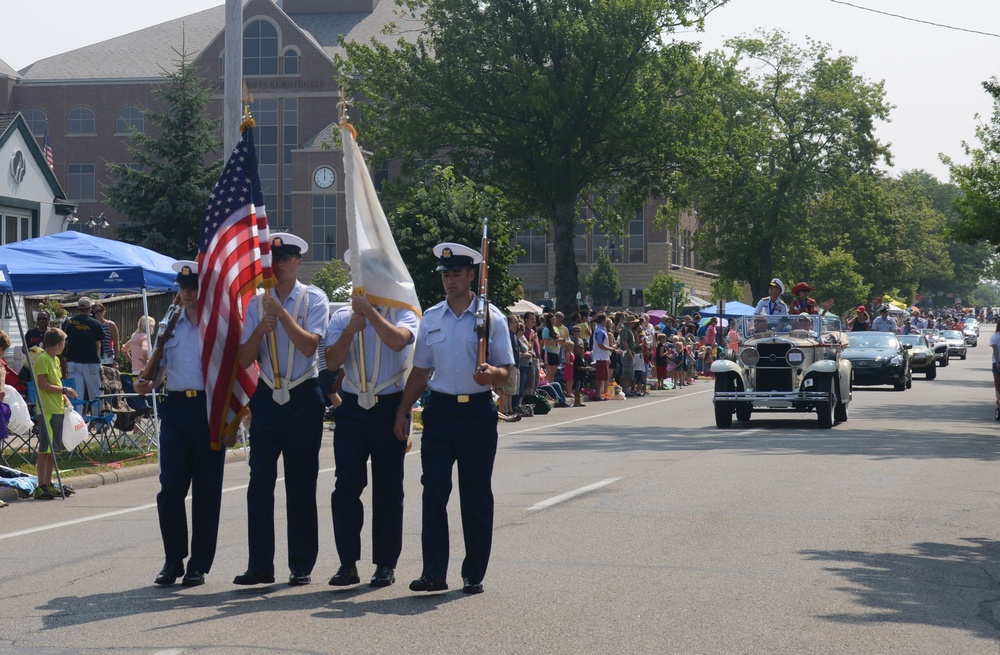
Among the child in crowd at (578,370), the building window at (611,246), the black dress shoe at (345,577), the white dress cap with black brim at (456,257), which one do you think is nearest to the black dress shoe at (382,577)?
the black dress shoe at (345,577)

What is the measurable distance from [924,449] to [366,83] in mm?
30520

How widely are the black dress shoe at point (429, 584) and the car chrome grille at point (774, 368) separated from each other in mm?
13735

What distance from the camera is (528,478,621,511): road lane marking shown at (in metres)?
11.5

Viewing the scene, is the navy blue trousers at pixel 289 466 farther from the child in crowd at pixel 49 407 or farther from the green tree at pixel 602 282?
the green tree at pixel 602 282

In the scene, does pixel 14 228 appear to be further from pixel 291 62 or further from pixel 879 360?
pixel 291 62

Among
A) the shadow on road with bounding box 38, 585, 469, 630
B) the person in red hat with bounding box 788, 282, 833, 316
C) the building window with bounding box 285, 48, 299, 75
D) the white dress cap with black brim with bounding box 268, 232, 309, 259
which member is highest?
the building window with bounding box 285, 48, 299, 75

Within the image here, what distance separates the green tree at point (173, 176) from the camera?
4819cm

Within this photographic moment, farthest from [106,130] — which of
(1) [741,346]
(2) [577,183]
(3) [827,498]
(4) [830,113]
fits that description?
(3) [827,498]

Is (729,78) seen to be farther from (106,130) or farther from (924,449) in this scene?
(106,130)

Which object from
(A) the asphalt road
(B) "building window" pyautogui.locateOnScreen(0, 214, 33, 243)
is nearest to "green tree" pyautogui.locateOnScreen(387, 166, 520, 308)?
(B) "building window" pyautogui.locateOnScreen(0, 214, 33, 243)

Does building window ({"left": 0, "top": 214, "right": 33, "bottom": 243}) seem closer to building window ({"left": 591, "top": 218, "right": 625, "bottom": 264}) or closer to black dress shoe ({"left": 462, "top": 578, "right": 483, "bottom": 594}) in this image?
black dress shoe ({"left": 462, "top": 578, "right": 483, "bottom": 594})

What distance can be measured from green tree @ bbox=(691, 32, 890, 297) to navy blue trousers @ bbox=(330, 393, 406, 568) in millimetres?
62525

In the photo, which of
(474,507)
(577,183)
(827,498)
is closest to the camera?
(474,507)

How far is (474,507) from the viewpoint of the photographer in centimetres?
755
